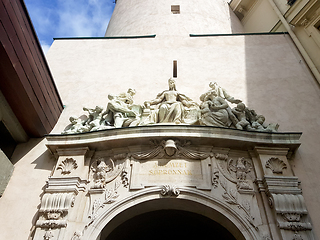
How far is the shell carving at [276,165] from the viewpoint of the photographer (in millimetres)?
5188

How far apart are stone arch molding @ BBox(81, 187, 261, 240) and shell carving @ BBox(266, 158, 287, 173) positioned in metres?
1.15

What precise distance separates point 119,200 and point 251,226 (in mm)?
2250

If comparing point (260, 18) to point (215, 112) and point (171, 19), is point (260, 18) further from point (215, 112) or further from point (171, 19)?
point (215, 112)

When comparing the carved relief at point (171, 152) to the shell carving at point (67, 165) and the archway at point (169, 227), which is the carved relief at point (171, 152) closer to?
the shell carving at point (67, 165)

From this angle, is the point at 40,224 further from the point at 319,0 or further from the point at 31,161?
the point at 319,0

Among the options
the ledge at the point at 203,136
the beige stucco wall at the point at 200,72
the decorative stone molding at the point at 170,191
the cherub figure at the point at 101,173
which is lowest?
the decorative stone molding at the point at 170,191

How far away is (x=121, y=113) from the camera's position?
20.8ft

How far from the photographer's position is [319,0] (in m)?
8.16

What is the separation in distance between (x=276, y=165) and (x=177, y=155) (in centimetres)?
185

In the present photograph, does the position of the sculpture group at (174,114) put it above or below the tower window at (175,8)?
below

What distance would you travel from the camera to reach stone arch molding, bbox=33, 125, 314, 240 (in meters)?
4.65

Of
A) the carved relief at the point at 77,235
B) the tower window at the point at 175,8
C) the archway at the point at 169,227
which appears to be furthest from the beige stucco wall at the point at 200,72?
the tower window at the point at 175,8

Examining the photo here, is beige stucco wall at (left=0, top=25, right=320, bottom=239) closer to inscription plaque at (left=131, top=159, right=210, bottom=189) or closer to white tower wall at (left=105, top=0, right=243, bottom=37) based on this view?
white tower wall at (left=105, top=0, right=243, bottom=37)

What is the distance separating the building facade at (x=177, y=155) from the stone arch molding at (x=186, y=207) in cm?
2
